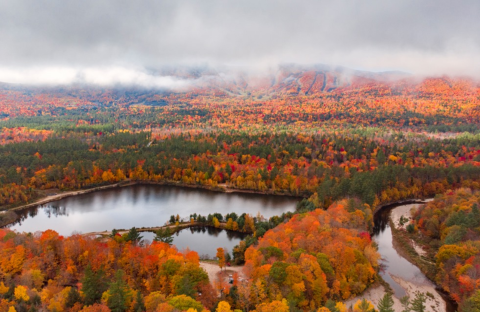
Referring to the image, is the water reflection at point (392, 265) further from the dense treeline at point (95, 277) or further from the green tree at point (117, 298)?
the green tree at point (117, 298)

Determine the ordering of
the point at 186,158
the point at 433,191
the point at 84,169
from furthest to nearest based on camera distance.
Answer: the point at 186,158 < the point at 84,169 < the point at 433,191

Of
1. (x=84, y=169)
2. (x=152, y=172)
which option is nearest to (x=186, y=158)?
(x=152, y=172)

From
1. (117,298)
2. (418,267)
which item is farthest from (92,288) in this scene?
(418,267)

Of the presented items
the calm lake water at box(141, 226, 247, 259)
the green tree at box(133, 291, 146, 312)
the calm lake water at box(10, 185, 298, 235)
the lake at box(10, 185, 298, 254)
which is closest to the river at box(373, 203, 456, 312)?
the calm lake water at box(10, 185, 298, 235)

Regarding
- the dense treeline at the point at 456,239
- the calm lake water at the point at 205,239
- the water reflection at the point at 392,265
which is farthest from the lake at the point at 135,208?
the dense treeline at the point at 456,239

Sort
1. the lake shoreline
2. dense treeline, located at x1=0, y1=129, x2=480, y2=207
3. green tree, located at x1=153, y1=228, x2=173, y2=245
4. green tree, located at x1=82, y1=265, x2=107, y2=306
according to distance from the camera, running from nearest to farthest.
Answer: green tree, located at x1=82, y1=265, x2=107, y2=306, green tree, located at x1=153, y1=228, x2=173, y2=245, the lake shoreline, dense treeline, located at x1=0, y1=129, x2=480, y2=207

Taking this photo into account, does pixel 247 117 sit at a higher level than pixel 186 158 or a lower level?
higher

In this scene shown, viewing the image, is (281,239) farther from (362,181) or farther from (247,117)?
(247,117)

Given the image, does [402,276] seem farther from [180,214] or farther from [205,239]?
[180,214]

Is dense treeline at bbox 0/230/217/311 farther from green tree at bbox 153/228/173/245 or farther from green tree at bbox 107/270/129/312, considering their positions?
green tree at bbox 153/228/173/245
